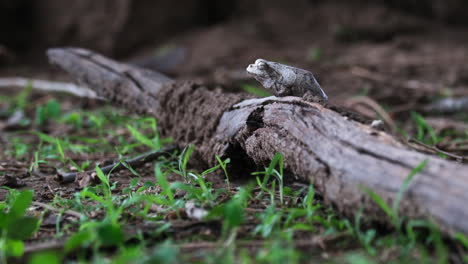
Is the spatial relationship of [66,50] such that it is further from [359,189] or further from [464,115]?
[464,115]

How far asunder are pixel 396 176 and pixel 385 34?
557 cm

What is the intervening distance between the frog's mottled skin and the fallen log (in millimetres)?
62

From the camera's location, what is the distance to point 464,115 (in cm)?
375

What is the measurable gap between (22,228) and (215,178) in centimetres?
97

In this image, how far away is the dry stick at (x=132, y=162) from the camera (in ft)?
7.61

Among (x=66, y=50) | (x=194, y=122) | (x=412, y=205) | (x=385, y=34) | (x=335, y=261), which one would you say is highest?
(x=385, y=34)

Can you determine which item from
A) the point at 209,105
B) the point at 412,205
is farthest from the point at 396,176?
the point at 209,105

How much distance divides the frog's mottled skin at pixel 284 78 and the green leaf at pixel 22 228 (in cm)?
105

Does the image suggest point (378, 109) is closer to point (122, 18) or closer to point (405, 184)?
point (405, 184)

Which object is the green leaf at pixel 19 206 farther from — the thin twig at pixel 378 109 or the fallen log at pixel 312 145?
the thin twig at pixel 378 109

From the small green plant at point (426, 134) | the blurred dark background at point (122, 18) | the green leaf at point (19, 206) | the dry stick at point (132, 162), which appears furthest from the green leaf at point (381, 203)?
the blurred dark background at point (122, 18)

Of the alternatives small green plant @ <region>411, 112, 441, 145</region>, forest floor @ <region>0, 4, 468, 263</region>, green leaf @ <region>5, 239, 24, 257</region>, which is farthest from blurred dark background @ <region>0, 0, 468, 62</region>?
green leaf @ <region>5, 239, 24, 257</region>

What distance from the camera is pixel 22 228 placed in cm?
151

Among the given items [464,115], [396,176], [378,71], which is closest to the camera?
[396,176]
